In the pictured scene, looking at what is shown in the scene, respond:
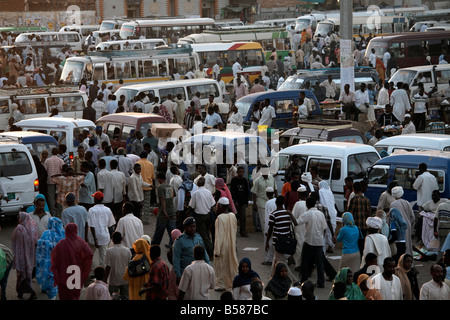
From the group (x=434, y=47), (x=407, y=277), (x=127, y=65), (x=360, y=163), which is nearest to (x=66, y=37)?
(x=127, y=65)

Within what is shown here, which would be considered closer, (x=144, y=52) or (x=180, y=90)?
(x=180, y=90)

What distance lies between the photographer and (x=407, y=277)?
10.2m

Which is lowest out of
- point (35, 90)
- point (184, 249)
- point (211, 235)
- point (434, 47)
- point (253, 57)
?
point (211, 235)

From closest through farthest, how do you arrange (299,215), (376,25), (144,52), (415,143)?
1. (299,215)
2. (415,143)
3. (144,52)
4. (376,25)

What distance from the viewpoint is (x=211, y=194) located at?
1362cm

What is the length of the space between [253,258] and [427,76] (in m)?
15.6

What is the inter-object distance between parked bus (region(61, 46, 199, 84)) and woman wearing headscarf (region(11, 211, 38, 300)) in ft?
59.1

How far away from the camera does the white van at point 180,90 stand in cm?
2436

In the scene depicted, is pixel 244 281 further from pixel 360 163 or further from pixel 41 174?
pixel 41 174

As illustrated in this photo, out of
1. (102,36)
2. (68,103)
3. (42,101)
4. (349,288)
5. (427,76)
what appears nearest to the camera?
(349,288)

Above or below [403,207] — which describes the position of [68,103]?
above

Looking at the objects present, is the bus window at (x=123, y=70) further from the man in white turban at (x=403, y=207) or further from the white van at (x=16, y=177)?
the man in white turban at (x=403, y=207)

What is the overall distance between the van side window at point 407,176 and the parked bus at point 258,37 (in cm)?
2483

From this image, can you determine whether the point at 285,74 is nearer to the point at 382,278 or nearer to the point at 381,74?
the point at 381,74
